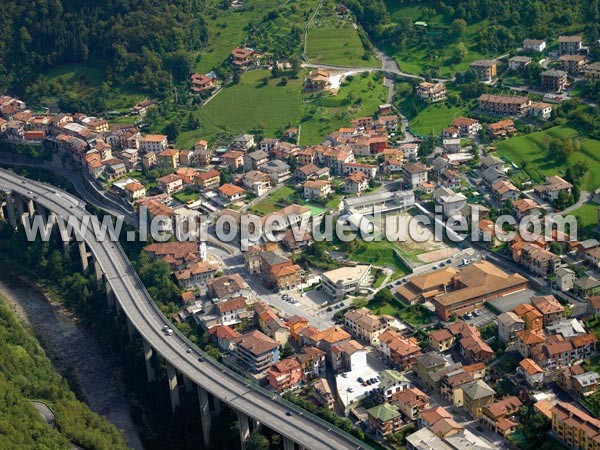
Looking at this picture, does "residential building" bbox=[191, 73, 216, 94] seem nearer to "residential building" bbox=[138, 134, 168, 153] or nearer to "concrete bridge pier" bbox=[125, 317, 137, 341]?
"residential building" bbox=[138, 134, 168, 153]

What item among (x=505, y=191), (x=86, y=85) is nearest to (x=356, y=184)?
(x=505, y=191)

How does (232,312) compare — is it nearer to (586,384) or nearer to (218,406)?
(218,406)

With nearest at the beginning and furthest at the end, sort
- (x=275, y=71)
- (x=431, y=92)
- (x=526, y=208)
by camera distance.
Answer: (x=526, y=208), (x=431, y=92), (x=275, y=71)

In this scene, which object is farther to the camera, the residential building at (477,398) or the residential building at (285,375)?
the residential building at (285,375)

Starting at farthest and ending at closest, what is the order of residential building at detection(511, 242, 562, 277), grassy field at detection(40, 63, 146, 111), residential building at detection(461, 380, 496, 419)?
1. grassy field at detection(40, 63, 146, 111)
2. residential building at detection(511, 242, 562, 277)
3. residential building at detection(461, 380, 496, 419)

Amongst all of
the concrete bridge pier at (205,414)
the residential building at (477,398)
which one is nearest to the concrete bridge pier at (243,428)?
the concrete bridge pier at (205,414)

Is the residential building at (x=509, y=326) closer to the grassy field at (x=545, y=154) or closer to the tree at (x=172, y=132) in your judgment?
the grassy field at (x=545, y=154)

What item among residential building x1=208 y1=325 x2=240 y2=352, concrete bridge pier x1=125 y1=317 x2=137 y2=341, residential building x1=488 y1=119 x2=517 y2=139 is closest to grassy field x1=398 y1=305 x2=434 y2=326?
residential building x1=208 y1=325 x2=240 y2=352
